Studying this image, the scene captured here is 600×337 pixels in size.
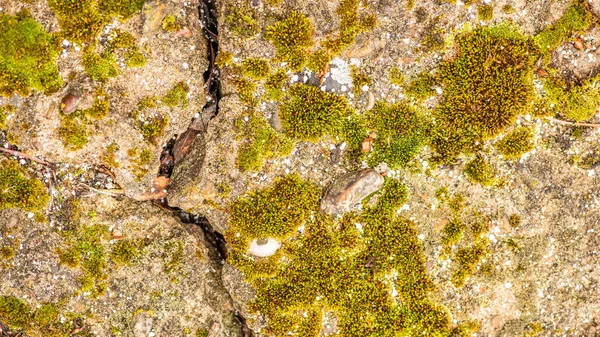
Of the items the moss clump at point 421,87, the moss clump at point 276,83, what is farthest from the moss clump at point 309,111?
the moss clump at point 421,87

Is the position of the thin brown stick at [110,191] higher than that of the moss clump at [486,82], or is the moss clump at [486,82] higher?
the moss clump at [486,82]

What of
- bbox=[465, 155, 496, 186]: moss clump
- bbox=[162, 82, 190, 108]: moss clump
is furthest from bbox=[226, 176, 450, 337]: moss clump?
bbox=[162, 82, 190, 108]: moss clump

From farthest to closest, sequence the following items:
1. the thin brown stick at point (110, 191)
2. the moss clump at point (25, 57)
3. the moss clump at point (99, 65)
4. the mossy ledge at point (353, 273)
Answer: the thin brown stick at point (110, 191)
the mossy ledge at point (353, 273)
the moss clump at point (99, 65)
the moss clump at point (25, 57)

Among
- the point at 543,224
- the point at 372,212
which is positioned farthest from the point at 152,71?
the point at 543,224

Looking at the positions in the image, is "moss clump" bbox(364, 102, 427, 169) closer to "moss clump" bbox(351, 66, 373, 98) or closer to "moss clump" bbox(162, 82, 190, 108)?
"moss clump" bbox(351, 66, 373, 98)

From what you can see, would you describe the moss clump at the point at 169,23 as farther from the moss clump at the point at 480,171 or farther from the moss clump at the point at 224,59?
the moss clump at the point at 480,171

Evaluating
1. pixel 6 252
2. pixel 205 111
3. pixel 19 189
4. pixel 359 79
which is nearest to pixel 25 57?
pixel 19 189
